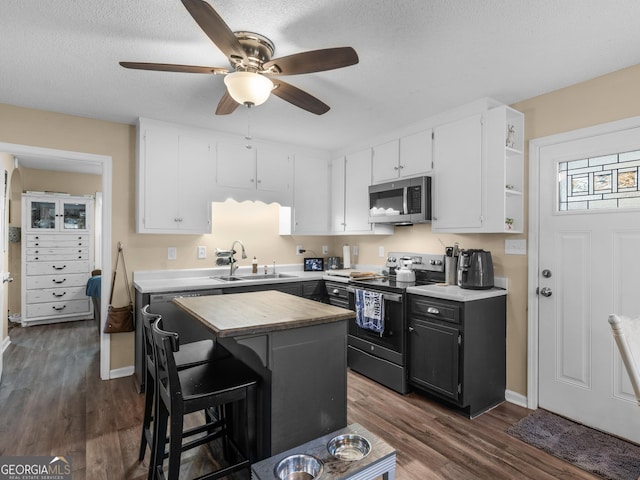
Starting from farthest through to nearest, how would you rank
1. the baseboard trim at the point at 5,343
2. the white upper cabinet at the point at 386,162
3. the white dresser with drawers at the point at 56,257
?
the white dresser with drawers at the point at 56,257 → the baseboard trim at the point at 5,343 → the white upper cabinet at the point at 386,162

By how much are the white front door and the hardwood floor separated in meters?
0.47

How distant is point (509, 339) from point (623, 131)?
1.67 m

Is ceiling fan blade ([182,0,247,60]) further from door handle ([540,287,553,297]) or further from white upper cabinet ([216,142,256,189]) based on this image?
door handle ([540,287,553,297])

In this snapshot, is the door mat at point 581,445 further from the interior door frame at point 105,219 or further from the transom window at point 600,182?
the interior door frame at point 105,219

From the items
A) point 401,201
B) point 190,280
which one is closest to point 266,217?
point 190,280

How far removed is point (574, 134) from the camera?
253 centimetres

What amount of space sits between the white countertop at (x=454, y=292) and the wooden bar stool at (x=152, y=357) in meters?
1.59

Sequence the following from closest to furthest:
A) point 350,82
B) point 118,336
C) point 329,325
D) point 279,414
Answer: point 279,414 → point 329,325 → point 350,82 → point 118,336

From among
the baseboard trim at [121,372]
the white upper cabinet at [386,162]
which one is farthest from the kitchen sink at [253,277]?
the white upper cabinet at [386,162]

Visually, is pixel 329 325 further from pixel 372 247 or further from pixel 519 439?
pixel 372 247

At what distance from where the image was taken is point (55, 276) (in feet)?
17.6

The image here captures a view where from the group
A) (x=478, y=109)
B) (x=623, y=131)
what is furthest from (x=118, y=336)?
(x=623, y=131)

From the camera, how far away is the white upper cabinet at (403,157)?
126 inches

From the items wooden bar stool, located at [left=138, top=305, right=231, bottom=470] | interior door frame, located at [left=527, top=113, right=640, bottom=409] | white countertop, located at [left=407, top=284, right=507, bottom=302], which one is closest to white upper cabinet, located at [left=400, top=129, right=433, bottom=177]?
interior door frame, located at [left=527, top=113, right=640, bottom=409]
